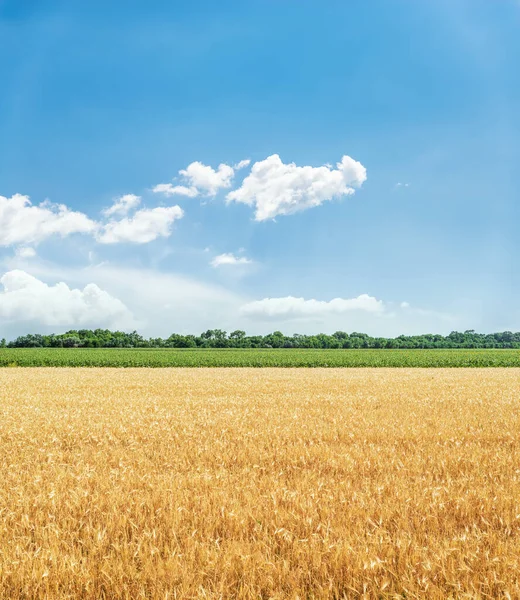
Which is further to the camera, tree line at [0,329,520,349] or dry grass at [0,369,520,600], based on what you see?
tree line at [0,329,520,349]

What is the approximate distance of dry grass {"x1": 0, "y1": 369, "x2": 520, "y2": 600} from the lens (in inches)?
147

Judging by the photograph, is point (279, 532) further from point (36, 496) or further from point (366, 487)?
point (36, 496)

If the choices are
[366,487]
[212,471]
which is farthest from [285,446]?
[366,487]

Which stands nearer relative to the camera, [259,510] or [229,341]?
[259,510]

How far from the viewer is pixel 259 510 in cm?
502

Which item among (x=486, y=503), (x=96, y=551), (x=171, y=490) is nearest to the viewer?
(x=96, y=551)

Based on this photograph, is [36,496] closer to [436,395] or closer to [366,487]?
[366,487]

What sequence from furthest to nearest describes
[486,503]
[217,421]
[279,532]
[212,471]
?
[217,421], [212,471], [486,503], [279,532]

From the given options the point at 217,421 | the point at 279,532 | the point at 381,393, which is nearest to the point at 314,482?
the point at 279,532

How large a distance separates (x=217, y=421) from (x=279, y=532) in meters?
6.67

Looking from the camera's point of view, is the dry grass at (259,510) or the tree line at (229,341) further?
the tree line at (229,341)

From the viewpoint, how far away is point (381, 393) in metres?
17.8

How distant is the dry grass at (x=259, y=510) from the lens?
3.73 m

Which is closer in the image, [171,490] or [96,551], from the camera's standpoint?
[96,551]
